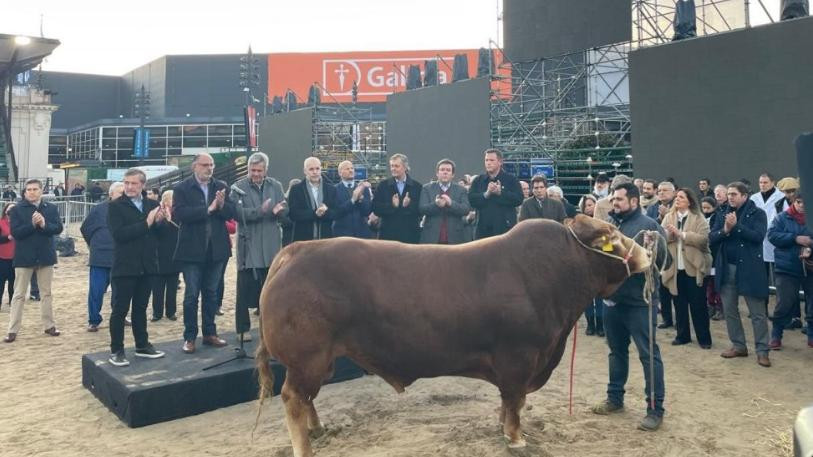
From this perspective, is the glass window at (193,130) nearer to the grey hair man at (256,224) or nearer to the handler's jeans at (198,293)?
the grey hair man at (256,224)

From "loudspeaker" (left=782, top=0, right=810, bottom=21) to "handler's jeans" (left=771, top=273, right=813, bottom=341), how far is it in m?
6.84

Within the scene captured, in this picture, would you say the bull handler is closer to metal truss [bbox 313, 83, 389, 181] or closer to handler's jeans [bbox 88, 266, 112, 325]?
handler's jeans [bbox 88, 266, 112, 325]

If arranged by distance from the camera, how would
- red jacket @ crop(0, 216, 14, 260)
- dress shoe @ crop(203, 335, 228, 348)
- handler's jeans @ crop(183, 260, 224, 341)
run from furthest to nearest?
1. red jacket @ crop(0, 216, 14, 260)
2. dress shoe @ crop(203, 335, 228, 348)
3. handler's jeans @ crop(183, 260, 224, 341)

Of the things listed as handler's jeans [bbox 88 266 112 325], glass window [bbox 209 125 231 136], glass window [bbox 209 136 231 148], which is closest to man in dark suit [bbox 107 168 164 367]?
handler's jeans [bbox 88 266 112 325]

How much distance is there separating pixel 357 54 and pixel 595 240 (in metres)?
52.0

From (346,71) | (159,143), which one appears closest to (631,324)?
(346,71)

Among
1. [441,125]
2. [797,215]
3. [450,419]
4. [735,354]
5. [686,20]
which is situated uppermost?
[686,20]

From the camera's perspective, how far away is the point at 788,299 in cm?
655

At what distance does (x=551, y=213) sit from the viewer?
7.61 meters

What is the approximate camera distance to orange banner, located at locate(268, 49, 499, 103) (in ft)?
170

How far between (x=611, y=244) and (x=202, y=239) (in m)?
3.97

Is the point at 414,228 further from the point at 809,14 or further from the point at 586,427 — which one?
the point at 809,14

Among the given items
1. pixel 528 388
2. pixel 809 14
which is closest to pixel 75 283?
pixel 528 388

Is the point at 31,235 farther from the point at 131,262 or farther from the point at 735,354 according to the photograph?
the point at 735,354
